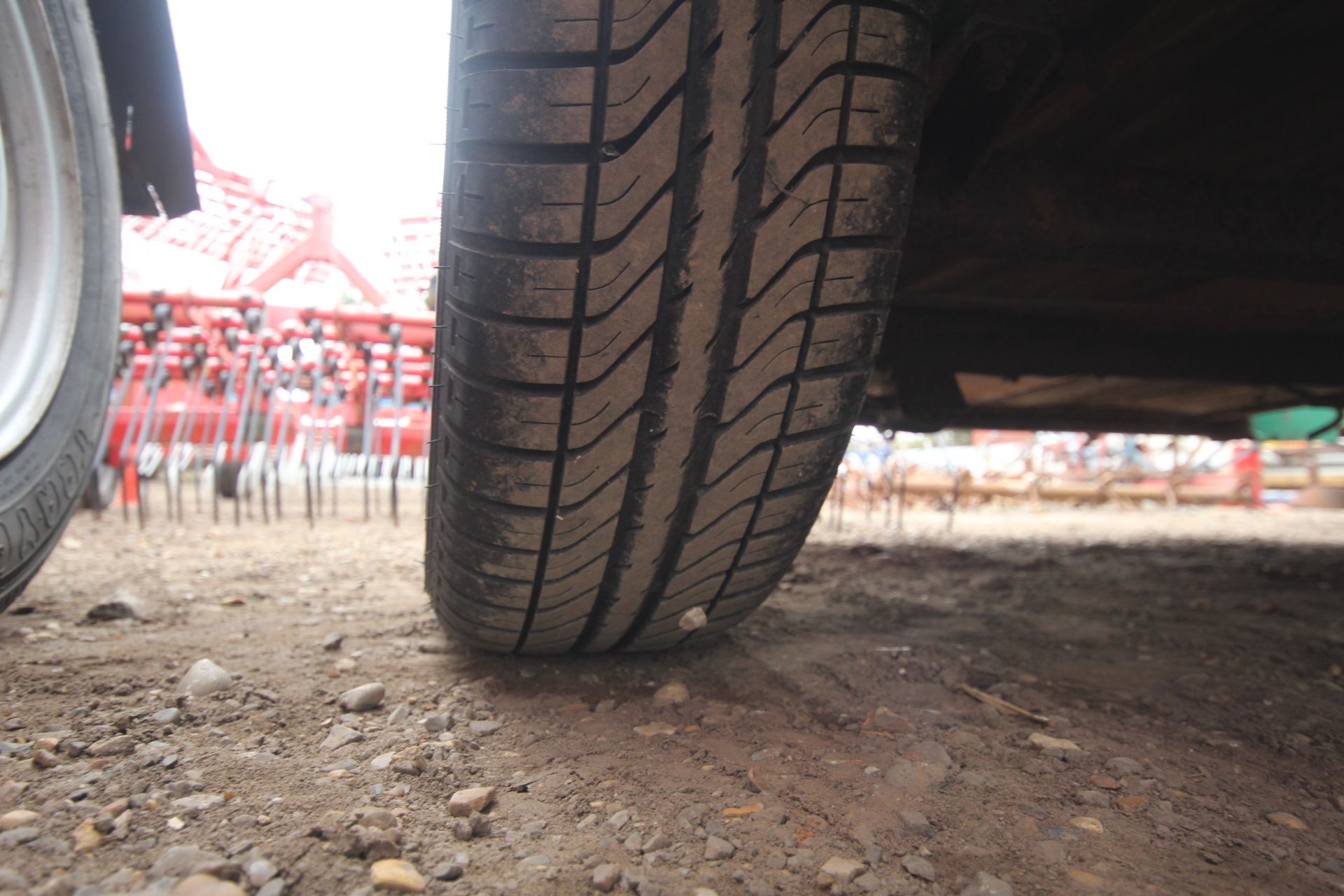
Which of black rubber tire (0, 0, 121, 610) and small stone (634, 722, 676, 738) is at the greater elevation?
black rubber tire (0, 0, 121, 610)

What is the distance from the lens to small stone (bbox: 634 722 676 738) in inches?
42.1

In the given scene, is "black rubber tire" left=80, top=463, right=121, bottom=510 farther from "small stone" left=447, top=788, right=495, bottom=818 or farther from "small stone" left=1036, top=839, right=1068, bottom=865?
"small stone" left=1036, top=839, right=1068, bottom=865

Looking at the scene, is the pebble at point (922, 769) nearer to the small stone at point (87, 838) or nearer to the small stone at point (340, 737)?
the small stone at point (340, 737)

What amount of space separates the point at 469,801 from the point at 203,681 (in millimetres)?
555

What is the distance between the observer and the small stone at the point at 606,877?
71cm

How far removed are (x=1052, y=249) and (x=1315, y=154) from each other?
1.92 ft

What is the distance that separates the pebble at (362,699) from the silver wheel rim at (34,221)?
0.64m

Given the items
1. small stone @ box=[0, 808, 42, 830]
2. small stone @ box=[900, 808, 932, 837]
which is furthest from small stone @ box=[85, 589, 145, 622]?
small stone @ box=[900, 808, 932, 837]

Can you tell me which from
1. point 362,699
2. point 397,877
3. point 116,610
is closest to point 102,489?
point 116,610

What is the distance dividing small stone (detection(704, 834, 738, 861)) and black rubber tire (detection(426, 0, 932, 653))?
406mm

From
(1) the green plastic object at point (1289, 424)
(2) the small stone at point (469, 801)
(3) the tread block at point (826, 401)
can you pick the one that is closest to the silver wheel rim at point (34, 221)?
(2) the small stone at point (469, 801)

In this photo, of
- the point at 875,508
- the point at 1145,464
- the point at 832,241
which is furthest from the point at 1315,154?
the point at 1145,464

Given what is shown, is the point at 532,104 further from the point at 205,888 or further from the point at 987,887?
the point at 987,887

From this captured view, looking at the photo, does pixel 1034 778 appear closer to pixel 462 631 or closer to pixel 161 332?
pixel 462 631
